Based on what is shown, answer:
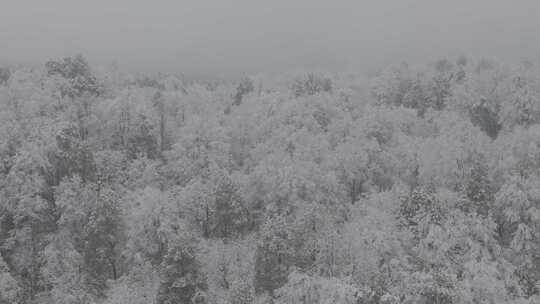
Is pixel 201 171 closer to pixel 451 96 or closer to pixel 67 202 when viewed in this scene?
pixel 67 202

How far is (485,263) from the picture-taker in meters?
41.2

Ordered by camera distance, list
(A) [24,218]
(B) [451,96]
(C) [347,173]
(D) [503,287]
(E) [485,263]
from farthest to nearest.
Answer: (B) [451,96] < (C) [347,173] < (A) [24,218] < (E) [485,263] < (D) [503,287]

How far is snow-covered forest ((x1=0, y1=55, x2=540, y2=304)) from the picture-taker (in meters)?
44.0

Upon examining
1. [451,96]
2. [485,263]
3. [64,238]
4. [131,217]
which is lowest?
[64,238]

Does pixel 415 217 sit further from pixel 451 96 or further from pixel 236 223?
pixel 451 96

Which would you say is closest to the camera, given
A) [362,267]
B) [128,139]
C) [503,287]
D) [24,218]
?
[503,287]

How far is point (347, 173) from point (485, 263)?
28100 mm

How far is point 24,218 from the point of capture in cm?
6253

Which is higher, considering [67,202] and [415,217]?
[415,217]

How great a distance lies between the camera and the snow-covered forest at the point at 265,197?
44.0m

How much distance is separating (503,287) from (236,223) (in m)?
28.9

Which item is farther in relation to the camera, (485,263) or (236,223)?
(236,223)

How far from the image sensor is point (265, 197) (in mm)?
62875

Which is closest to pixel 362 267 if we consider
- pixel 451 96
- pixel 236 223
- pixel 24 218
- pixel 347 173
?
pixel 236 223
